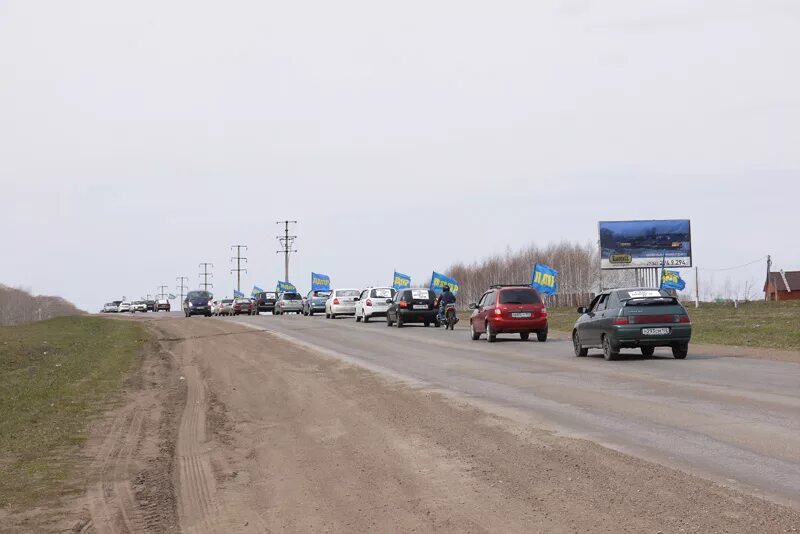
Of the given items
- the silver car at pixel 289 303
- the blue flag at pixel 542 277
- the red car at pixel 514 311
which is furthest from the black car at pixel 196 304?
the red car at pixel 514 311

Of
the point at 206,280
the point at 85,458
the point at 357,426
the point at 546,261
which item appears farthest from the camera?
the point at 206,280

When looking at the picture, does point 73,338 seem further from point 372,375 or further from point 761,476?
point 761,476

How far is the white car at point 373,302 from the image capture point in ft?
161

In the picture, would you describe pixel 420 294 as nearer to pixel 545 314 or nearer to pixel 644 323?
pixel 545 314

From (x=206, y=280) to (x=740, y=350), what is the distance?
169 m

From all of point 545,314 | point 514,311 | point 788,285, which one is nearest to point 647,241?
point 545,314

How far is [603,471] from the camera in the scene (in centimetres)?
864

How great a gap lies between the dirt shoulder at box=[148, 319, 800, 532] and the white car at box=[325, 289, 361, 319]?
40.8 meters

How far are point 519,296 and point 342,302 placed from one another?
26.1m

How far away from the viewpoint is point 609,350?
74.2 ft

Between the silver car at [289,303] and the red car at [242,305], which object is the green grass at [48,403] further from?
the red car at [242,305]

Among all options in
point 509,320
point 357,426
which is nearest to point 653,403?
point 357,426

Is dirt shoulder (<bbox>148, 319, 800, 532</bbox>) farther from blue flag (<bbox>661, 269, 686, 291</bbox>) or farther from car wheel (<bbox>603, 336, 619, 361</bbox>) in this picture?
blue flag (<bbox>661, 269, 686, 291</bbox>)

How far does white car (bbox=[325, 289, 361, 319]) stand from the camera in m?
56.1
